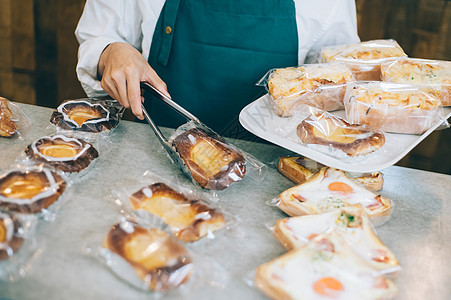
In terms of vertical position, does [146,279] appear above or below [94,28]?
below

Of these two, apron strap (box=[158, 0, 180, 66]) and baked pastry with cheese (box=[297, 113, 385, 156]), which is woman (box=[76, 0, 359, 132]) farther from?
baked pastry with cheese (box=[297, 113, 385, 156])

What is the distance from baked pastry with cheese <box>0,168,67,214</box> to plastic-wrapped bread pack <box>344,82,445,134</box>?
0.87m

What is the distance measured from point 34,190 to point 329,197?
0.74m

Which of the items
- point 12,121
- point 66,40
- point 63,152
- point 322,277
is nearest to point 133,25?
point 12,121

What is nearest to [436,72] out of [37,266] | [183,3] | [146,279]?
[183,3]

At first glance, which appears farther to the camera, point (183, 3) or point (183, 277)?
point (183, 3)

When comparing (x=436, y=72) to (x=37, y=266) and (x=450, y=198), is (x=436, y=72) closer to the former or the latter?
(x=450, y=198)

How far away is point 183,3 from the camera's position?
1659 mm

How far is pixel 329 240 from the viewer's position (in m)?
0.94

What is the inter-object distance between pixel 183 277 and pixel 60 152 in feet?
1.83

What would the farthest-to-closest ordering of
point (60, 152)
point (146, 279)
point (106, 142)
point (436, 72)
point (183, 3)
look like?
point (183, 3) < point (436, 72) < point (106, 142) < point (60, 152) < point (146, 279)

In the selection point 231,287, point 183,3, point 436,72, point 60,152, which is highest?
point 183,3

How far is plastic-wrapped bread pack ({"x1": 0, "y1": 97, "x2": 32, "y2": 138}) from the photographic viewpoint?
1294 mm

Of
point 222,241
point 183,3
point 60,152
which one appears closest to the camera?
point 222,241
